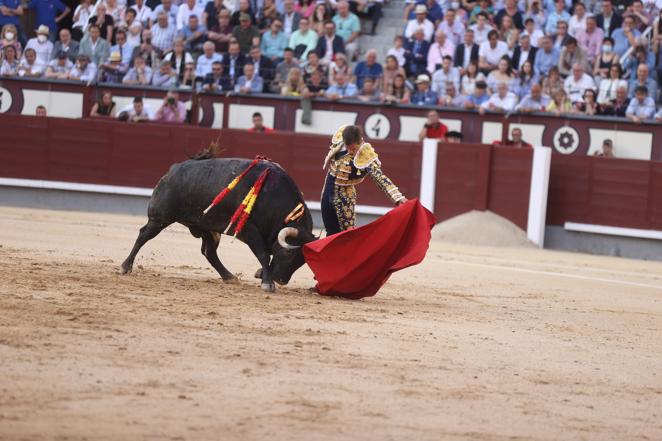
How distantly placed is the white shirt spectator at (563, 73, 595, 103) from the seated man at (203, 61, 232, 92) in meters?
4.29

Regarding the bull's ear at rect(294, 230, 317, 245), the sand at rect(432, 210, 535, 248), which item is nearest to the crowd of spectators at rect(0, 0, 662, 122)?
the sand at rect(432, 210, 535, 248)

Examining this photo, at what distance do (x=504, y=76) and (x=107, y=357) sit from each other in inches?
385

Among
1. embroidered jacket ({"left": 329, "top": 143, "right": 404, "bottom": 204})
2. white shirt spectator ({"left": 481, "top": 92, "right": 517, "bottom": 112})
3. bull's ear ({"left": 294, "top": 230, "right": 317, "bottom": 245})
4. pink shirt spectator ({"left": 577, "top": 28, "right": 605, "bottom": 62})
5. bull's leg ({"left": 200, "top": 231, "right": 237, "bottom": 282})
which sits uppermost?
pink shirt spectator ({"left": 577, "top": 28, "right": 605, "bottom": 62})

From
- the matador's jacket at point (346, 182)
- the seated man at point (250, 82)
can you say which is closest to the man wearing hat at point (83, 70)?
the seated man at point (250, 82)

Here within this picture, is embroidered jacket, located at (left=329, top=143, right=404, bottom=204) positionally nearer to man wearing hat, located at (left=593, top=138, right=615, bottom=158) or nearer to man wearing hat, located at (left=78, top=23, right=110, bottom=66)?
man wearing hat, located at (left=593, top=138, right=615, bottom=158)

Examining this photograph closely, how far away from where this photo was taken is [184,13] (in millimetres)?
16250

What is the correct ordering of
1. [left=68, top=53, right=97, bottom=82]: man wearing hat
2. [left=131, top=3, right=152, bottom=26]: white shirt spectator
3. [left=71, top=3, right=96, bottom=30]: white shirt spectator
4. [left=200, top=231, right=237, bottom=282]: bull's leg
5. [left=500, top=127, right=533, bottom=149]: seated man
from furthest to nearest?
[left=71, top=3, right=96, bottom=30]: white shirt spectator → [left=131, top=3, right=152, bottom=26]: white shirt spectator → [left=68, top=53, right=97, bottom=82]: man wearing hat → [left=500, top=127, right=533, bottom=149]: seated man → [left=200, top=231, right=237, bottom=282]: bull's leg

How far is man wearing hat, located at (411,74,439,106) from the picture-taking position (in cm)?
1422

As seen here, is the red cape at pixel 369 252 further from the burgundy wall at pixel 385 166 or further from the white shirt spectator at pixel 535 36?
the white shirt spectator at pixel 535 36

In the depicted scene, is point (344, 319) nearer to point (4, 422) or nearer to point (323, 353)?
point (323, 353)

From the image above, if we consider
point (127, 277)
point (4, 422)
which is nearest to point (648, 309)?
point (127, 277)

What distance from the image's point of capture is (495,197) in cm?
1428

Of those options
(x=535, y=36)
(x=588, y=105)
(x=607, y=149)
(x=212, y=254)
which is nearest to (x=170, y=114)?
(x=535, y=36)

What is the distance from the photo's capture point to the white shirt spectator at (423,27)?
14.9 meters
